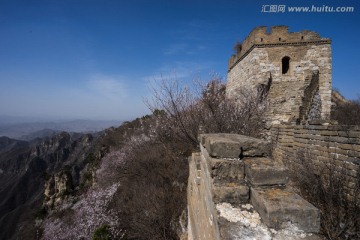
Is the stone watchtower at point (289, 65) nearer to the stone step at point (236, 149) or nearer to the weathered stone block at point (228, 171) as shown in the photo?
the stone step at point (236, 149)

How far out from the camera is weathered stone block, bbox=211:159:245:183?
86.6 inches

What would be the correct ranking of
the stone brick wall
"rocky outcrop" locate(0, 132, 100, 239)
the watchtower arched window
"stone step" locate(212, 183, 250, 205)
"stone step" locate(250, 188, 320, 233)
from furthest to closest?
"rocky outcrop" locate(0, 132, 100, 239)
the watchtower arched window
the stone brick wall
"stone step" locate(212, 183, 250, 205)
"stone step" locate(250, 188, 320, 233)

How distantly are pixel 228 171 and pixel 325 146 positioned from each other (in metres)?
4.76

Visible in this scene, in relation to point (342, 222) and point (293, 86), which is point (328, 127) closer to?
point (342, 222)

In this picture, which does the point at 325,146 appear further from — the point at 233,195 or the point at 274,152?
the point at 233,195

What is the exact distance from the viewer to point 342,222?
3.64m

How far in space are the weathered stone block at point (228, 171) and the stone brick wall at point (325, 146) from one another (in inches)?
140

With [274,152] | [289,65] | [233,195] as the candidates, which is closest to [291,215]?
[233,195]

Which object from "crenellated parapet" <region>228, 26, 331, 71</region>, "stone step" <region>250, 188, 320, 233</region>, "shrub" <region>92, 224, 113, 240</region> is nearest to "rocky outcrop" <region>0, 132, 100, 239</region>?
"shrub" <region>92, 224, 113, 240</region>

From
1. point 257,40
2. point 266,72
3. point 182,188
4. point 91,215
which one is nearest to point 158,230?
point 182,188

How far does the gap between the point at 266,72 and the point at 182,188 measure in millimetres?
8123

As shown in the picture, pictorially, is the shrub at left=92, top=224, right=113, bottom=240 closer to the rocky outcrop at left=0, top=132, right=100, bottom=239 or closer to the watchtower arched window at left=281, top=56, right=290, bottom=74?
the watchtower arched window at left=281, top=56, right=290, bottom=74

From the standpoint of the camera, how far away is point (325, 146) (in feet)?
18.7

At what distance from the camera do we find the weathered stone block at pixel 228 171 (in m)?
2.20
